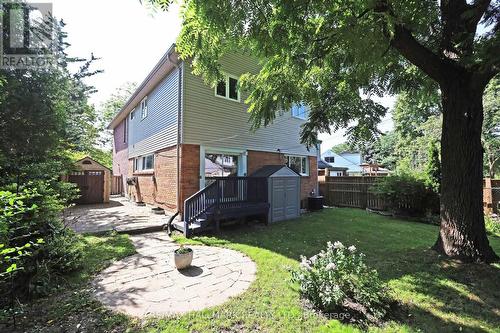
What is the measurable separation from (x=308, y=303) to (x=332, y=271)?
0.57m

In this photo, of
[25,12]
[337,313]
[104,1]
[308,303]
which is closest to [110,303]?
[308,303]

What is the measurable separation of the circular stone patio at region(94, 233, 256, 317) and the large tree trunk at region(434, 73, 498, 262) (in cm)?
389

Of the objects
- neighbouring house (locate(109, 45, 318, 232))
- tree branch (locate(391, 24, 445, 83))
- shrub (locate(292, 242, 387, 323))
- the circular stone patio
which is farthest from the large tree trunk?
neighbouring house (locate(109, 45, 318, 232))

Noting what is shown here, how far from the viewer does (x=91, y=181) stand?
1396 cm

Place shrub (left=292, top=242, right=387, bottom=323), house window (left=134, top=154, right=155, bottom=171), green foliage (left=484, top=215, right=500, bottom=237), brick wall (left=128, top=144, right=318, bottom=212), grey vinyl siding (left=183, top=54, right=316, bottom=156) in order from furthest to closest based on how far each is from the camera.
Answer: house window (left=134, top=154, right=155, bottom=171)
grey vinyl siding (left=183, top=54, right=316, bottom=156)
brick wall (left=128, top=144, right=318, bottom=212)
green foliage (left=484, top=215, right=500, bottom=237)
shrub (left=292, top=242, right=387, bottom=323)

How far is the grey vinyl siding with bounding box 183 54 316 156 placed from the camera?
8.52 m

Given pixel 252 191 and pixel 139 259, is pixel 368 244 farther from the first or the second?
pixel 139 259

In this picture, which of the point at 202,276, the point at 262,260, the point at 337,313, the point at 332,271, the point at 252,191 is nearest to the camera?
the point at 337,313

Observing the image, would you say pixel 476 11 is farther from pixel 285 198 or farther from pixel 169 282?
pixel 285 198

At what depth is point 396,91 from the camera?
6633mm

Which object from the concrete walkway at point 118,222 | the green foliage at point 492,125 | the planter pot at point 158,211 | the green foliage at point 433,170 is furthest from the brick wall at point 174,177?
the green foliage at point 492,125

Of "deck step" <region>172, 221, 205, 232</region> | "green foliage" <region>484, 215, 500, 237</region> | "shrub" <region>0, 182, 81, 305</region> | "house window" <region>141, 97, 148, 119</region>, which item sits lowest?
"green foliage" <region>484, 215, 500, 237</region>

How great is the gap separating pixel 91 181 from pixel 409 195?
1639 centimetres

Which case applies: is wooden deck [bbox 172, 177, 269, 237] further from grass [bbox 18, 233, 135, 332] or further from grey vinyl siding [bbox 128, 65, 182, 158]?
grass [bbox 18, 233, 135, 332]
